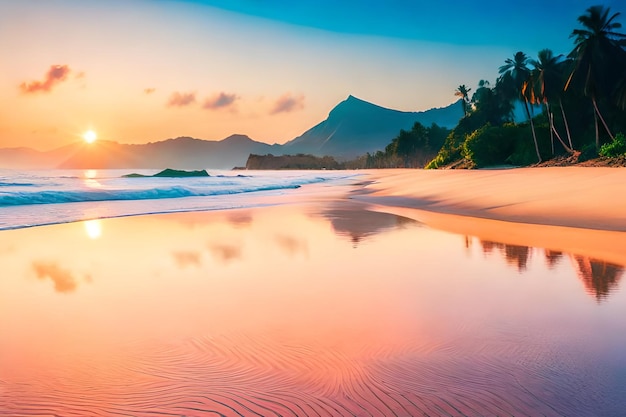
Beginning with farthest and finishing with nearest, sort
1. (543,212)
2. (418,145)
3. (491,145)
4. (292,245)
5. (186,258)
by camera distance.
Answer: (418,145) → (491,145) → (543,212) → (292,245) → (186,258)

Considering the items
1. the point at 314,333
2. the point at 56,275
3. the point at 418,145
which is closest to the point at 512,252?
the point at 314,333

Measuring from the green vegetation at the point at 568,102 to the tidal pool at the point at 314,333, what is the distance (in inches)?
1603

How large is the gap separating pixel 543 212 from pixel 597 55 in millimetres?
36752


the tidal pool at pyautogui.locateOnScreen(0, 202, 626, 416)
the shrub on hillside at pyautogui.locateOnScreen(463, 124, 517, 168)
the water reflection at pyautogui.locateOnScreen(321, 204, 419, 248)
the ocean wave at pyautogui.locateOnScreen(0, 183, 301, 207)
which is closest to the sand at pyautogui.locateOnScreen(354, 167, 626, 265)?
the water reflection at pyautogui.locateOnScreen(321, 204, 419, 248)

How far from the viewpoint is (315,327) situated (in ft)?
14.3

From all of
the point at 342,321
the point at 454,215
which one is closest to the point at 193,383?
the point at 342,321

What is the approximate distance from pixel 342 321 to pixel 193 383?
5.74 ft

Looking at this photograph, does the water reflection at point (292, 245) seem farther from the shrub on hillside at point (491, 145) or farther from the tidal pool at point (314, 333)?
the shrub on hillside at point (491, 145)

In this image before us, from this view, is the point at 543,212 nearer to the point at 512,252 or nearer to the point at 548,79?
the point at 512,252

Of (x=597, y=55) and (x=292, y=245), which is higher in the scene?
(x=597, y=55)

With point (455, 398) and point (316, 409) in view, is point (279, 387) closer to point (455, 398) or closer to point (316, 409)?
point (316, 409)

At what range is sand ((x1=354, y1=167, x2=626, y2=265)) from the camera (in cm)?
936

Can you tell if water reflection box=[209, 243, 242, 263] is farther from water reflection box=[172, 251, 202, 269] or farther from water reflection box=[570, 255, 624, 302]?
water reflection box=[570, 255, 624, 302]

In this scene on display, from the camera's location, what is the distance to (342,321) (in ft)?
14.9
